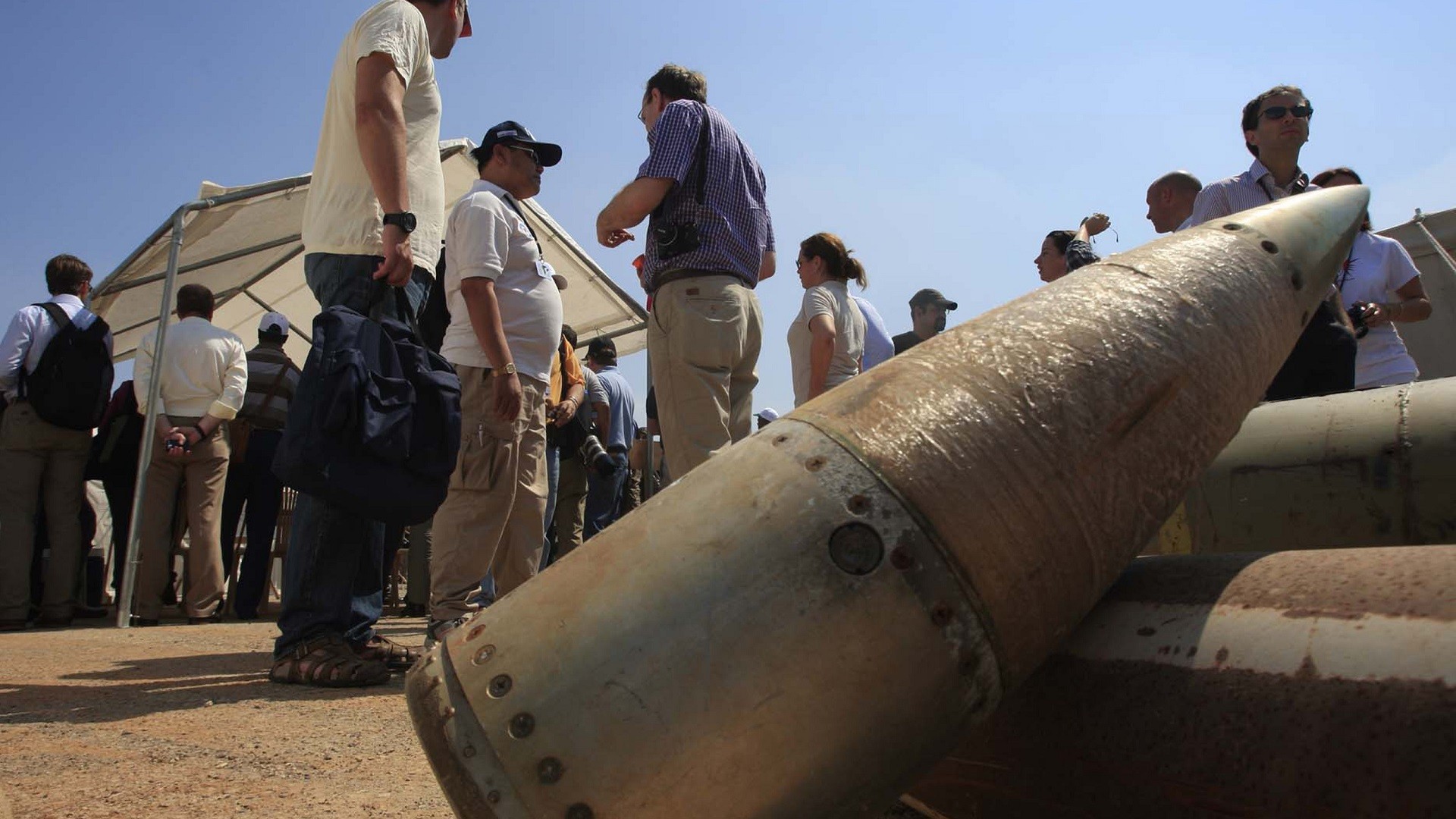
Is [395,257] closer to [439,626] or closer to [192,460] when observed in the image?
[439,626]

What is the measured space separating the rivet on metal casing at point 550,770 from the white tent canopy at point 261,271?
18.4ft

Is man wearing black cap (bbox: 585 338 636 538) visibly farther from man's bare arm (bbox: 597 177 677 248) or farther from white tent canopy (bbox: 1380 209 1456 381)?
white tent canopy (bbox: 1380 209 1456 381)

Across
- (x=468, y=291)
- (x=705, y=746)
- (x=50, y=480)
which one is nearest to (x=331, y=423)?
(x=468, y=291)

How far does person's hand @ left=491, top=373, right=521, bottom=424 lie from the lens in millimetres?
3523

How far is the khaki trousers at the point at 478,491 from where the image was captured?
345 cm

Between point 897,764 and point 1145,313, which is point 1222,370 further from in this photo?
point 897,764

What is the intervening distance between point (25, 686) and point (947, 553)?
309 cm

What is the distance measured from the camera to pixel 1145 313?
1.68 metres

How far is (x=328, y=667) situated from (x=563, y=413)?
2.32m

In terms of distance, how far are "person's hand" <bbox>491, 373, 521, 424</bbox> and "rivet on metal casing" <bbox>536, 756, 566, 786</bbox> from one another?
2307mm

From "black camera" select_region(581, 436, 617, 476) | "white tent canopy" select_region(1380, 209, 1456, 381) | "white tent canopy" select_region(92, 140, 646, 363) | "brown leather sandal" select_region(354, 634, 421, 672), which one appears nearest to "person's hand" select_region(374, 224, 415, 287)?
"brown leather sandal" select_region(354, 634, 421, 672)

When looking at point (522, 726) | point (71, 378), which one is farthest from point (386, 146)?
point (71, 378)

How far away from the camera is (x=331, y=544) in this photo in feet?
9.99

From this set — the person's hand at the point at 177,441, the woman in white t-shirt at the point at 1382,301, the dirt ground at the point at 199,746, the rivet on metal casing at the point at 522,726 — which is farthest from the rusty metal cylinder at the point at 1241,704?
the person's hand at the point at 177,441
